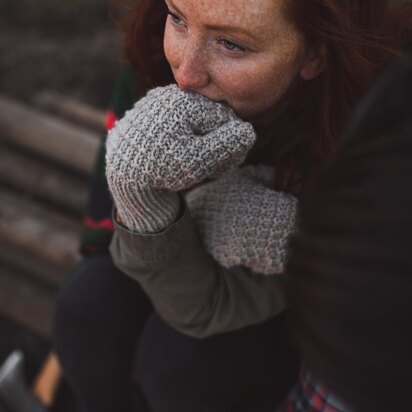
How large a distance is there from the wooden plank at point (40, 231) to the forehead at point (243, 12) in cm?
88

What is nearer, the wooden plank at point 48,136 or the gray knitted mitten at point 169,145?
the gray knitted mitten at point 169,145

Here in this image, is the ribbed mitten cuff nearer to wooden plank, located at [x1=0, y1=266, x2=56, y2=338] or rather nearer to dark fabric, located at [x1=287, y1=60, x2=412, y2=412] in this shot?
dark fabric, located at [x1=287, y1=60, x2=412, y2=412]

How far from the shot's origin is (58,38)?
2377 mm

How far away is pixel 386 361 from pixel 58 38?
2.08 metres

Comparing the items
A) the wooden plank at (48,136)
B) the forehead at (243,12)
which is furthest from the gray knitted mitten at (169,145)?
the wooden plank at (48,136)

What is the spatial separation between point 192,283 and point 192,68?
0.29 m

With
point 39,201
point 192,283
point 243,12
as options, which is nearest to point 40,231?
point 39,201

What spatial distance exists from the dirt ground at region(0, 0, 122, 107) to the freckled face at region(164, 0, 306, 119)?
128cm

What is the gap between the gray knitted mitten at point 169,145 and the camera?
0.78 m

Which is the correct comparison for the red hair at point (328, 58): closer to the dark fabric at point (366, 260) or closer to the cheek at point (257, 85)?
the cheek at point (257, 85)

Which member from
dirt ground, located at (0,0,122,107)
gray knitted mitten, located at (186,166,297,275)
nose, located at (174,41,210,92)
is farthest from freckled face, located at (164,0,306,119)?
dirt ground, located at (0,0,122,107)

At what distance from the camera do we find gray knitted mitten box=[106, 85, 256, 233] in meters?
0.78

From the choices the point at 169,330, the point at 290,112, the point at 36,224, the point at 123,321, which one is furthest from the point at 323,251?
the point at 36,224

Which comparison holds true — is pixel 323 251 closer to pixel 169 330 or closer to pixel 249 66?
pixel 249 66
